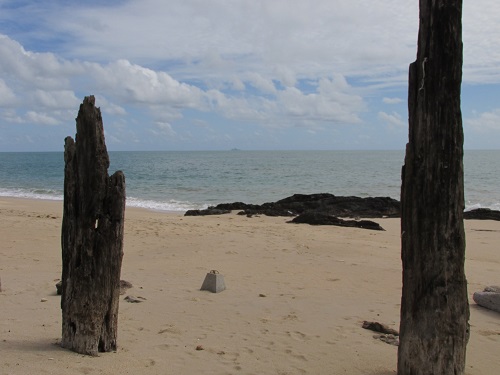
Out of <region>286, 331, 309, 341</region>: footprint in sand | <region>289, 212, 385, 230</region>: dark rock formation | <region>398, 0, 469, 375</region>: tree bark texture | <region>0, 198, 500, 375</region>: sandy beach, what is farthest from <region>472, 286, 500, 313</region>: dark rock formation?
<region>289, 212, 385, 230</region>: dark rock formation

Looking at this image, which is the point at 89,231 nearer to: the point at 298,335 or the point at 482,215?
the point at 298,335

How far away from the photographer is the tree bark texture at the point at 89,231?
5.41 metres

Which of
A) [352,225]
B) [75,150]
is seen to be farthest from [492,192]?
[75,150]

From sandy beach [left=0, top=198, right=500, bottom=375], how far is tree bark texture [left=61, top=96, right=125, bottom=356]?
39 cm

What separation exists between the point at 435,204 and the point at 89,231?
3395 mm

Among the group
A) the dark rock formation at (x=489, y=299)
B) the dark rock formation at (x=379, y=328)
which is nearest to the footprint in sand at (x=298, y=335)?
the dark rock formation at (x=379, y=328)

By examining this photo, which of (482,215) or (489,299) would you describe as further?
(482,215)

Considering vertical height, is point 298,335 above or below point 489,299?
below

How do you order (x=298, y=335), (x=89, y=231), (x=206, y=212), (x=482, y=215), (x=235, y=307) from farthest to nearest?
(x=206, y=212), (x=482, y=215), (x=235, y=307), (x=298, y=335), (x=89, y=231)

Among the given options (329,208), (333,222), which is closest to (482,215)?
(329,208)

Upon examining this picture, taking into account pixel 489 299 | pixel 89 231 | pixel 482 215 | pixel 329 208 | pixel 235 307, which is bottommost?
pixel 235 307

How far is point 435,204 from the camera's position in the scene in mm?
4641

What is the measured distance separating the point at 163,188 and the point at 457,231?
4008 centimetres

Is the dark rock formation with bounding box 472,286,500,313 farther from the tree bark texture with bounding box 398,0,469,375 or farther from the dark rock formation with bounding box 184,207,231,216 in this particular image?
the dark rock formation with bounding box 184,207,231,216
